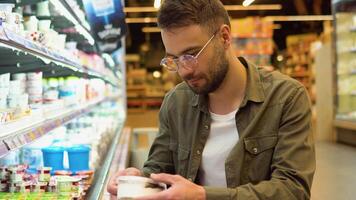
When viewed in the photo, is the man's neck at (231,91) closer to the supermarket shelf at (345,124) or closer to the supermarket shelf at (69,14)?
the supermarket shelf at (69,14)

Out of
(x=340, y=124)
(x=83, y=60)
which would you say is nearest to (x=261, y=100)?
(x=83, y=60)

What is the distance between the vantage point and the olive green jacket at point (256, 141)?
162cm

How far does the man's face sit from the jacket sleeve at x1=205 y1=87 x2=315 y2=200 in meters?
0.29

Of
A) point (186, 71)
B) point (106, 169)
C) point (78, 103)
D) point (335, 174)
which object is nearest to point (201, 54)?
point (186, 71)

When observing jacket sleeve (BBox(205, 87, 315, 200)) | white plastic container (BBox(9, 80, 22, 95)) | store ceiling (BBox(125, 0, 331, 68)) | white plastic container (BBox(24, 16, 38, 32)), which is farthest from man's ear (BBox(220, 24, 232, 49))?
store ceiling (BBox(125, 0, 331, 68))

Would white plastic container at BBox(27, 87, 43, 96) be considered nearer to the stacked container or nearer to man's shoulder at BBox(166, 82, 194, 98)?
the stacked container

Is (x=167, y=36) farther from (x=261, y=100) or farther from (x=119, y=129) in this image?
(x=119, y=129)

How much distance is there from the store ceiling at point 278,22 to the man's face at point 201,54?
45.5ft

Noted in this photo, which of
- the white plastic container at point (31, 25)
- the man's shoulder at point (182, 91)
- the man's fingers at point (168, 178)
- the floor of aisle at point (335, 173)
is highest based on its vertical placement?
the white plastic container at point (31, 25)

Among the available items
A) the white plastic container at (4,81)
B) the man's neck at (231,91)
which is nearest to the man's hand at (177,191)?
the man's neck at (231,91)

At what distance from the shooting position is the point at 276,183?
1.61 m

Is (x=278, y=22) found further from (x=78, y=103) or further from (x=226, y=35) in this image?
(x=226, y=35)

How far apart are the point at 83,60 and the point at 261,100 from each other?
2.64 metres

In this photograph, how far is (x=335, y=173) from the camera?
558cm
